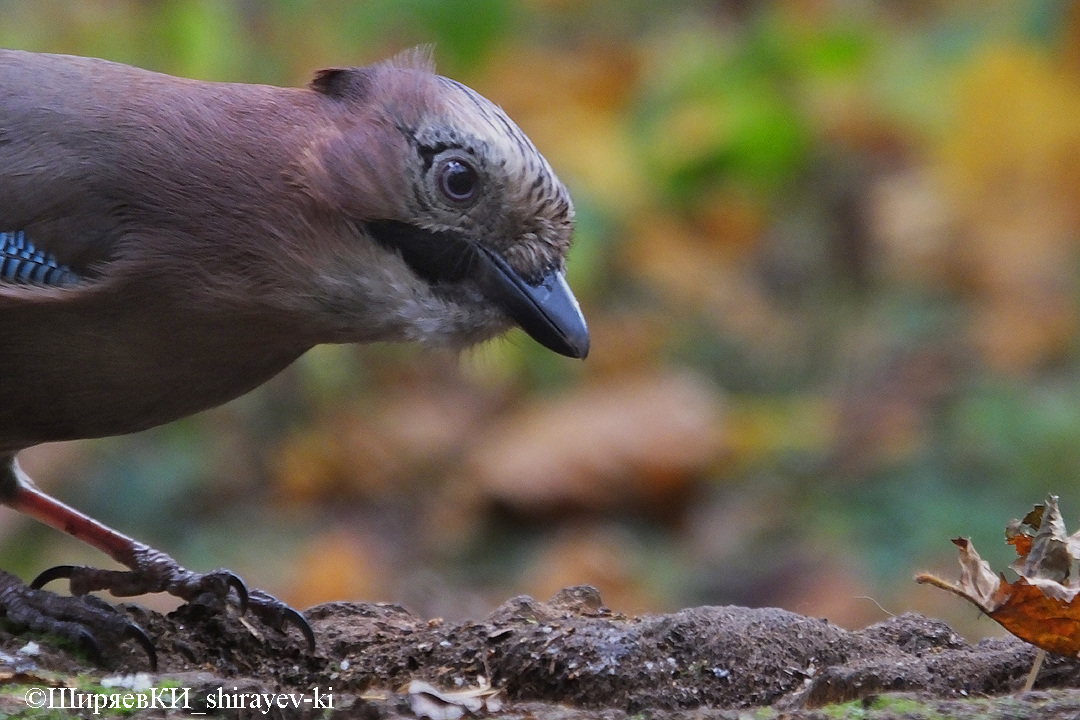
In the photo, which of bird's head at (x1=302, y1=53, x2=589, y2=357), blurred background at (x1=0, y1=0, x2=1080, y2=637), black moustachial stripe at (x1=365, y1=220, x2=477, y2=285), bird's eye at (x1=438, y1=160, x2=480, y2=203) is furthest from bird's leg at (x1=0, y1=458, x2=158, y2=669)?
blurred background at (x1=0, y1=0, x2=1080, y2=637)

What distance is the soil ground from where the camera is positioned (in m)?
2.95

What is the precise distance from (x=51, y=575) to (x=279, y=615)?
0.65 m

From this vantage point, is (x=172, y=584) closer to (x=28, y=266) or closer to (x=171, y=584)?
(x=171, y=584)

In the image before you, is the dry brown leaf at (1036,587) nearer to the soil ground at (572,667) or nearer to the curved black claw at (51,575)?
the soil ground at (572,667)

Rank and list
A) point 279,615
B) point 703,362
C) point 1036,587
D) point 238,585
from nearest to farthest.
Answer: point 1036,587 → point 279,615 → point 238,585 → point 703,362

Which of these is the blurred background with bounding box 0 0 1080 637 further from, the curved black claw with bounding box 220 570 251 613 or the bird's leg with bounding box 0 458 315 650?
the curved black claw with bounding box 220 570 251 613

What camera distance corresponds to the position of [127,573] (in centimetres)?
407

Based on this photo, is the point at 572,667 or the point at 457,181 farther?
the point at 457,181

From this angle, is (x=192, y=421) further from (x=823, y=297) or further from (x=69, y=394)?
(x=69, y=394)

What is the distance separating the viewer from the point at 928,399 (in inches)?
301

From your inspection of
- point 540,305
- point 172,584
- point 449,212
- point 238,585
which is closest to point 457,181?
point 449,212

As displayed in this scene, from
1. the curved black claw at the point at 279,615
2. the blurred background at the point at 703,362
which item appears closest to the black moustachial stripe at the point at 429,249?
the curved black claw at the point at 279,615

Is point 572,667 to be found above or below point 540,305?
below

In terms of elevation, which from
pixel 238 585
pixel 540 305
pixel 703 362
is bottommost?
pixel 238 585
